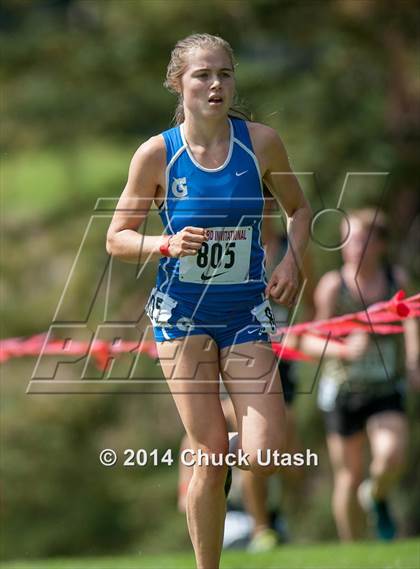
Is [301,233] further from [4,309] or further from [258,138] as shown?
[4,309]

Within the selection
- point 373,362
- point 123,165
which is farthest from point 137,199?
point 123,165

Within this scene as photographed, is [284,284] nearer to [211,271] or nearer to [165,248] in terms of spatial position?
[211,271]

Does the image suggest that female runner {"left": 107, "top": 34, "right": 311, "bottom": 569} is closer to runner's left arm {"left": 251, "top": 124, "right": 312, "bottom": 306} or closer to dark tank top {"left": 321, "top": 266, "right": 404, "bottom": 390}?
runner's left arm {"left": 251, "top": 124, "right": 312, "bottom": 306}

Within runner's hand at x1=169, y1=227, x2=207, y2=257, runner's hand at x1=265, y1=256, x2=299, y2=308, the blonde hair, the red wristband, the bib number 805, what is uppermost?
the blonde hair

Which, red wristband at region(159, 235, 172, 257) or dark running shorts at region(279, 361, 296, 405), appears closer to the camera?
red wristband at region(159, 235, 172, 257)

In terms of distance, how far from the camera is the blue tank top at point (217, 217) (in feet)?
14.5

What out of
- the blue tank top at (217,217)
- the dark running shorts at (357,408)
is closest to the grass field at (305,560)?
the dark running shorts at (357,408)

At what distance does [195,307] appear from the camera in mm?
4516

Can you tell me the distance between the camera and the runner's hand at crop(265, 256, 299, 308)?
Answer: 176 inches

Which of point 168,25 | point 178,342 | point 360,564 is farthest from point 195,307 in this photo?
point 168,25

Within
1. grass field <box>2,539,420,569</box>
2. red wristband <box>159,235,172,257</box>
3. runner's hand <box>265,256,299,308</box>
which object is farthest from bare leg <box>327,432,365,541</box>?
red wristband <box>159,235,172,257</box>

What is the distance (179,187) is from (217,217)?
0.18 m

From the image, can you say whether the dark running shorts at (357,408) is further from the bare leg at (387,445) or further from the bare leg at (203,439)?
the bare leg at (203,439)

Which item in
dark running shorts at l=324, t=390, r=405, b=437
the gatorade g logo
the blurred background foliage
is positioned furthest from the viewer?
the blurred background foliage
